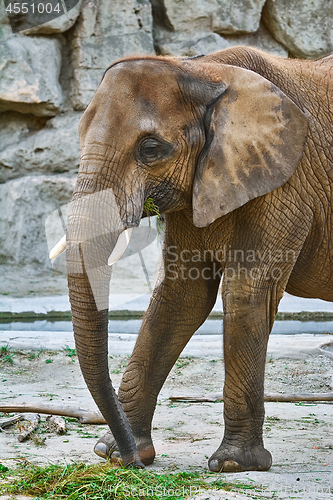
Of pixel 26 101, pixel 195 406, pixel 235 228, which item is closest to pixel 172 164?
pixel 235 228

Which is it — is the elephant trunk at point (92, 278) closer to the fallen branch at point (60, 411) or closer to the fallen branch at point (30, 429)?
the fallen branch at point (30, 429)

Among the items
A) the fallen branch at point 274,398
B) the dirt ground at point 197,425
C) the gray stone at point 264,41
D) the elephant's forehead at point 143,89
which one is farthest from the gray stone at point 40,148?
the elephant's forehead at point 143,89

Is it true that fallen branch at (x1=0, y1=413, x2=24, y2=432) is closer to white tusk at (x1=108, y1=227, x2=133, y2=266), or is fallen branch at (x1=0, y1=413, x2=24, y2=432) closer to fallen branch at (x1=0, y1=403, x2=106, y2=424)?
fallen branch at (x1=0, y1=403, x2=106, y2=424)

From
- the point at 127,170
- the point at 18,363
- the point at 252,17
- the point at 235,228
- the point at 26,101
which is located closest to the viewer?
the point at 127,170

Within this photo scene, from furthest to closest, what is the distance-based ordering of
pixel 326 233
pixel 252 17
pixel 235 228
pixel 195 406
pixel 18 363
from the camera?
pixel 252 17
pixel 18 363
pixel 195 406
pixel 326 233
pixel 235 228

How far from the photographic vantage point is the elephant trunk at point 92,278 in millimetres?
2988

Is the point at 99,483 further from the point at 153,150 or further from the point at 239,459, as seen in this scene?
the point at 153,150

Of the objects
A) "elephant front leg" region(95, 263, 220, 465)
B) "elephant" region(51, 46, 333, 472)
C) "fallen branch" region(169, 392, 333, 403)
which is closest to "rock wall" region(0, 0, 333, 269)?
"fallen branch" region(169, 392, 333, 403)

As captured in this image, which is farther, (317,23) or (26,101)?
(317,23)

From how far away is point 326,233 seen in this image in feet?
12.3

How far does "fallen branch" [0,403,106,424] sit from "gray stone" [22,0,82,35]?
300 inches

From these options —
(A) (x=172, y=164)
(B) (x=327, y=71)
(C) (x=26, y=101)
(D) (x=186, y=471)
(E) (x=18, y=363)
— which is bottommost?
(E) (x=18, y=363)

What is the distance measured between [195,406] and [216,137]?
2334 mm

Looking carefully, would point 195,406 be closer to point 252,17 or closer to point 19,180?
point 19,180
